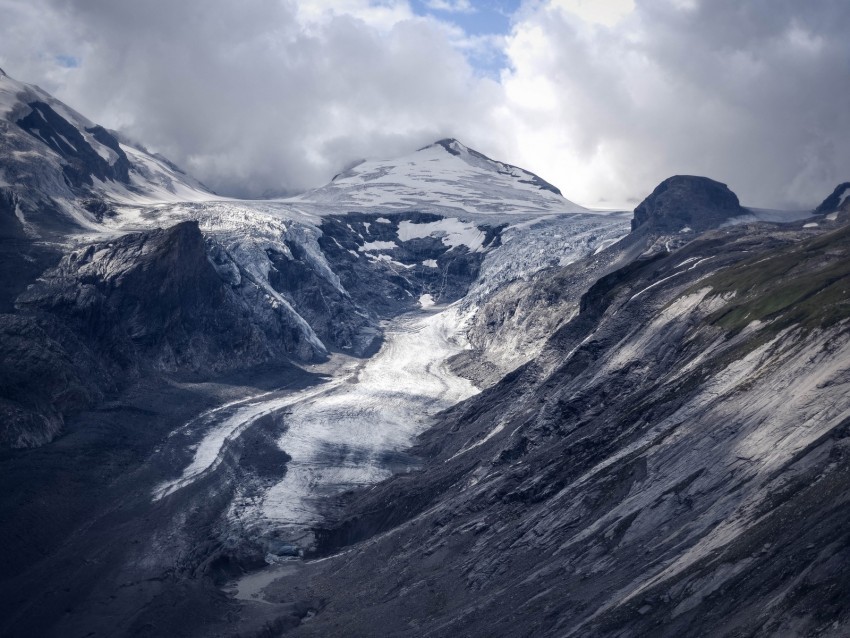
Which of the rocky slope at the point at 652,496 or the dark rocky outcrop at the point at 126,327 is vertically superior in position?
the dark rocky outcrop at the point at 126,327

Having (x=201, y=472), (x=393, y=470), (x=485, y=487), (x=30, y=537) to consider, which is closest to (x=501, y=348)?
(x=393, y=470)

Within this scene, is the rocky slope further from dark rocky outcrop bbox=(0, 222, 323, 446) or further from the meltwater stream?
dark rocky outcrop bbox=(0, 222, 323, 446)

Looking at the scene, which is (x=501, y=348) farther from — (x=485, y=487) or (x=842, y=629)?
(x=842, y=629)

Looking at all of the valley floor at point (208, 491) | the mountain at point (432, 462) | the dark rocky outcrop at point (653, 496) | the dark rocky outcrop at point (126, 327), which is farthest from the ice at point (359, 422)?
the dark rocky outcrop at point (126, 327)

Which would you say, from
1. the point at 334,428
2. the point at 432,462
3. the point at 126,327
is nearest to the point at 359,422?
the point at 334,428

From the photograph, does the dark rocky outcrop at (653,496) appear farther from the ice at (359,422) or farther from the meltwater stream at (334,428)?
the ice at (359,422)

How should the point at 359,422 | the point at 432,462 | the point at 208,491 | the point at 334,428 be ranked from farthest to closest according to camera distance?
1. the point at 359,422
2. the point at 334,428
3. the point at 432,462
4. the point at 208,491

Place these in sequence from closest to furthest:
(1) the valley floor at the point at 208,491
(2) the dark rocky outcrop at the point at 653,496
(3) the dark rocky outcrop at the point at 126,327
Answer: (2) the dark rocky outcrop at the point at 653,496 → (1) the valley floor at the point at 208,491 → (3) the dark rocky outcrop at the point at 126,327

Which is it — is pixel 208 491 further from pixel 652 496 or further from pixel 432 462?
pixel 652 496
